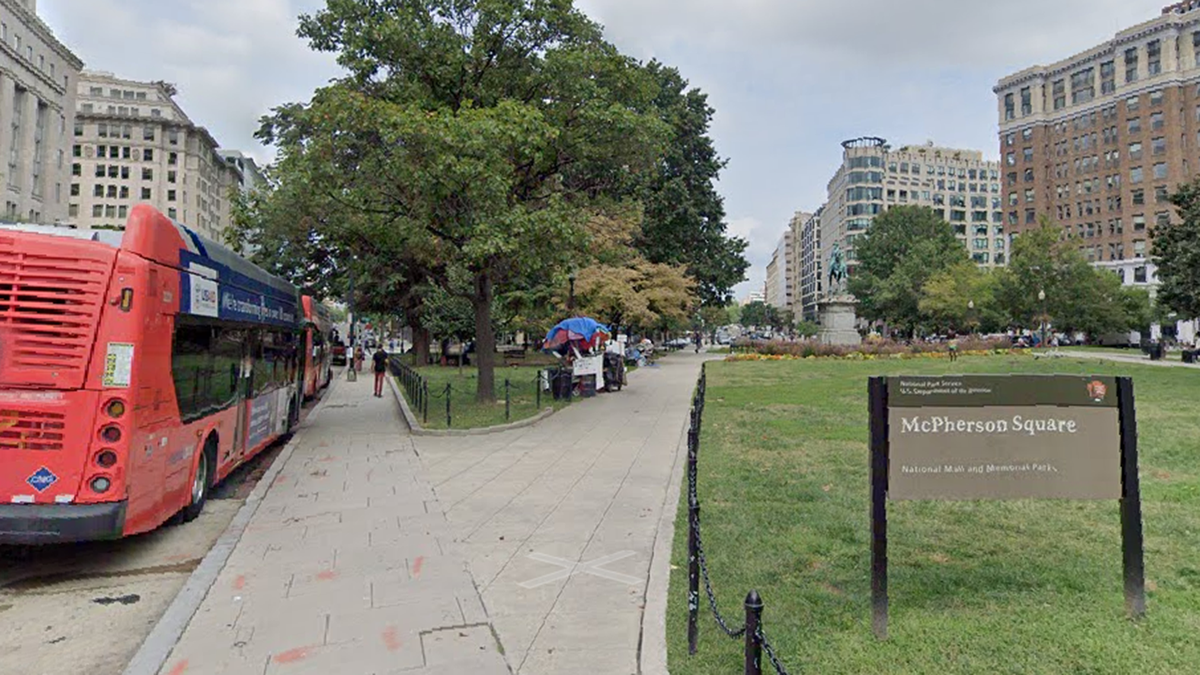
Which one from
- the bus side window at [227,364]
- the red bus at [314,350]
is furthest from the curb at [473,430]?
the bus side window at [227,364]

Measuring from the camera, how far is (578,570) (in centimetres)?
617

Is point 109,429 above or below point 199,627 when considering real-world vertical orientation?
above

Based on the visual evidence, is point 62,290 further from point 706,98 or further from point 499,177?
point 706,98

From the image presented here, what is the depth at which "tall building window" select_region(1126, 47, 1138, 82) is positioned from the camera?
78.1 metres

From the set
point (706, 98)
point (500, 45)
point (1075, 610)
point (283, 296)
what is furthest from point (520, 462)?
point (706, 98)

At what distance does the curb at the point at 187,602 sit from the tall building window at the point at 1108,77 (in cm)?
9971

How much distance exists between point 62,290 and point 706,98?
47.8 meters

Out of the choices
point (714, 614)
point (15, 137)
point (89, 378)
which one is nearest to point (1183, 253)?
point (714, 614)

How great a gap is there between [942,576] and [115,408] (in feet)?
22.5

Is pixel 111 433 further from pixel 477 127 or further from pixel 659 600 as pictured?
pixel 477 127

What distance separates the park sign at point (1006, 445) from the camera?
462cm

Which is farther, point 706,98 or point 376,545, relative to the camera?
point 706,98

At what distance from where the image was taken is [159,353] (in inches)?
258

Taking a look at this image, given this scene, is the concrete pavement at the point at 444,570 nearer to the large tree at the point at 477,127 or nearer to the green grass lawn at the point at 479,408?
the green grass lawn at the point at 479,408
